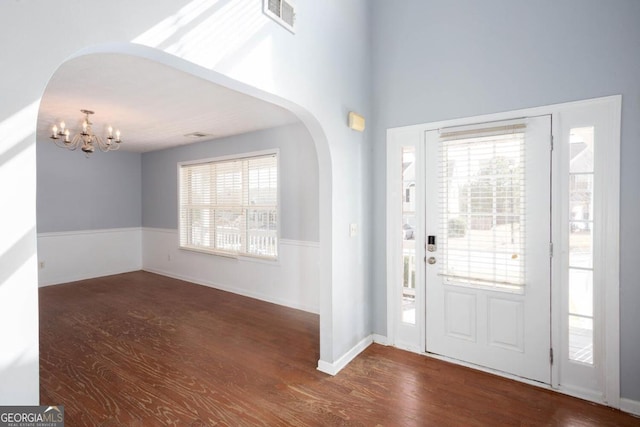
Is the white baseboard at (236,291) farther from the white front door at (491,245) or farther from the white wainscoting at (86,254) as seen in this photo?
the white front door at (491,245)

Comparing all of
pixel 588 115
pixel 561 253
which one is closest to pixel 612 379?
pixel 561 253

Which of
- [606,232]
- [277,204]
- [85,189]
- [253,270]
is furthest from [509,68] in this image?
[85,189]

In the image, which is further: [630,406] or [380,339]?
[380,339]

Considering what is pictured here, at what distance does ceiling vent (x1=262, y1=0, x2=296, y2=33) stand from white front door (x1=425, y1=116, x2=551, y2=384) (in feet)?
5.13

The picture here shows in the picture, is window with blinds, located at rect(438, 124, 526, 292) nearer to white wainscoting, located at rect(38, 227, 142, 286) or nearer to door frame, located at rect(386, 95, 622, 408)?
door frame, located at rect(386, 95, 622, 408)

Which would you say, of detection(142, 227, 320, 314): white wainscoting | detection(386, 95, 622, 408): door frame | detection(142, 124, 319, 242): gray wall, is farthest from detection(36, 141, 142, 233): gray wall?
detection(386, 95, 622, 408): door frame

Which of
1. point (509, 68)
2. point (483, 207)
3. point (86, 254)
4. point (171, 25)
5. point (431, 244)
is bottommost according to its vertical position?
point (86, 254)

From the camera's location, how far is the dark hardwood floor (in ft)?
7.22

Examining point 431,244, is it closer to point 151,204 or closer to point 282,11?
point 282,11

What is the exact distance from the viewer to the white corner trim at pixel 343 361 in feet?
9.05

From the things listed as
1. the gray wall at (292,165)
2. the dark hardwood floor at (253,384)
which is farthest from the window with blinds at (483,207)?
the gray wall at (292,165)

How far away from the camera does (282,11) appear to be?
7.24 feet

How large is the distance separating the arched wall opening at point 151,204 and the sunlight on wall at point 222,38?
5 centimetres

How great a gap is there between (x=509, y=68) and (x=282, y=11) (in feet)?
6.06
